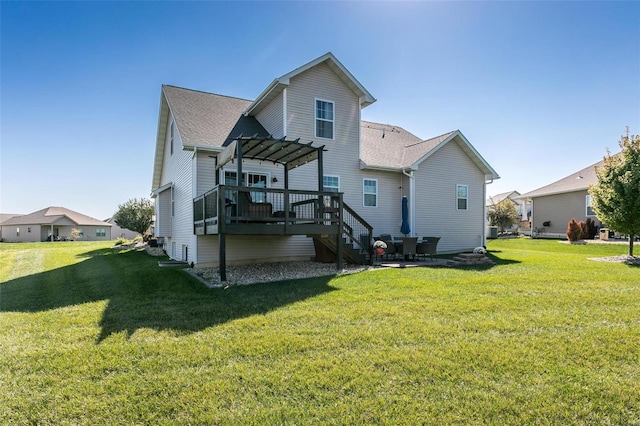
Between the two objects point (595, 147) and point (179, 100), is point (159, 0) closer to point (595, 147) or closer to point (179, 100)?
point (179, 100)

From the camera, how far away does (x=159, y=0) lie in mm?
10508

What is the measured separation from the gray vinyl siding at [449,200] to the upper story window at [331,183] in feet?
13.0

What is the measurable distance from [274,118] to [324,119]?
2.01 meters

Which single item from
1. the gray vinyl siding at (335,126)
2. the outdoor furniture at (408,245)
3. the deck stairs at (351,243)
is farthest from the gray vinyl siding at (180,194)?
the outdoor furniture at (408,245)

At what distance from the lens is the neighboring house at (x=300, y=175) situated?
1055 cm

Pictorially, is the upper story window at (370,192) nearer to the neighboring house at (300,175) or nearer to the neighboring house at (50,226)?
the neighboring house at (300,175)

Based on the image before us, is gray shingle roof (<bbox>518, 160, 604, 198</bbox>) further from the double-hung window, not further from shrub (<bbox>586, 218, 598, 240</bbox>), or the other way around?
the double-hung window

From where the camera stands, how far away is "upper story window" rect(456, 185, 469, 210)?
55.2 feet

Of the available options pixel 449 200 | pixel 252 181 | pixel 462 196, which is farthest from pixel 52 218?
pixel 462 196

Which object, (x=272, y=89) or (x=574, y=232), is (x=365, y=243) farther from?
(x=574, y=232)

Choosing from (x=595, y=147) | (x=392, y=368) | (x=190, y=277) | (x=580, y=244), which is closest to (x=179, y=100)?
(x=190, y=277)

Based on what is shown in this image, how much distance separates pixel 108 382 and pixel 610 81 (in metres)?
17.6

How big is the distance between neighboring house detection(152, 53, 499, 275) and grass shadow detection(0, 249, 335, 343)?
1630mm

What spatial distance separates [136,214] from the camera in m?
28.6
